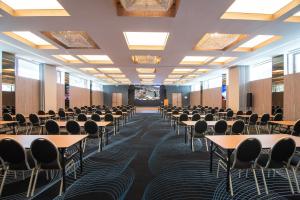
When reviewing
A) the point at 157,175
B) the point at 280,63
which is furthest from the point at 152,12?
the point at 280,63

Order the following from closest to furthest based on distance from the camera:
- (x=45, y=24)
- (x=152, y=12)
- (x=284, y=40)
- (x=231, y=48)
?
(x=152, y=12)
(x=45, y=24)
(x=284, y=40)
(x=231, y=48)

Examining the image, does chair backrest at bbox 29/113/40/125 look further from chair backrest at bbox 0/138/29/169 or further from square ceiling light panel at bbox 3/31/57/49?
chair backrest at bbox 0/138/29/169

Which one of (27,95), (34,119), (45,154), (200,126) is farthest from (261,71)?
(27,95)

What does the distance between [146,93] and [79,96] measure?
12.6 meters

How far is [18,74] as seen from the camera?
10.1 meters

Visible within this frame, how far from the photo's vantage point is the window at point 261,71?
11023mm

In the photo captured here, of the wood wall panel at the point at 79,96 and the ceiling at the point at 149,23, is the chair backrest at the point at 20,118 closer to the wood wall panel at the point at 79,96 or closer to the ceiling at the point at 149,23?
the ceiling at the point at 149,23

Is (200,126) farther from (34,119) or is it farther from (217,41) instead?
(34,119)

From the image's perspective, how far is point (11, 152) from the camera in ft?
10.1

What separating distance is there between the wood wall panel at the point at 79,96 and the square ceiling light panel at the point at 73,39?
10.1 meters

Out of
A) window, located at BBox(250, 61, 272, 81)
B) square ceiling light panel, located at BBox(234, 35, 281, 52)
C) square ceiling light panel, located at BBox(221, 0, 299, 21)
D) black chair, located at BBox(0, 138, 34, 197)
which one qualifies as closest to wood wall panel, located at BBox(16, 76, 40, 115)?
black chair, located at BBox(0, 138, 34, 197)

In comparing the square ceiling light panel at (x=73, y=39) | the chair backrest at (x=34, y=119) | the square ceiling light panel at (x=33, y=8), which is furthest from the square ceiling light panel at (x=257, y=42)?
the chair backrest at (x=34, y=119)

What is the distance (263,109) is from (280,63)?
290 centimetres

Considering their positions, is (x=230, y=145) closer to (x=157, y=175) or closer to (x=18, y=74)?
(x=157, y=175)
